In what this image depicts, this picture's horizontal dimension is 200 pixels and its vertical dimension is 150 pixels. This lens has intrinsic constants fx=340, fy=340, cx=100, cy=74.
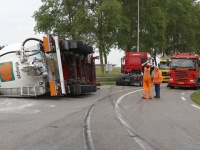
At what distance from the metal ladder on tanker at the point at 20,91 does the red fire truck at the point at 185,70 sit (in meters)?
11.8

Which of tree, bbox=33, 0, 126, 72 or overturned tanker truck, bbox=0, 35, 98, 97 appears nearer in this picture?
overturned tanker truck, bbox=0, 35, 98, 97

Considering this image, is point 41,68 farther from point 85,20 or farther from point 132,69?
point 85,20

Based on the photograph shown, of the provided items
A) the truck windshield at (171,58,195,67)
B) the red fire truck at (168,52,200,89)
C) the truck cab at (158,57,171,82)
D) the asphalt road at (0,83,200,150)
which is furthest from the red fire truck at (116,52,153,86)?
the asphalt road at (0,83,200,150)

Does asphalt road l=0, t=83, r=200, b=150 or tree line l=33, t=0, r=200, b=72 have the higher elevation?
tree line l=33, t=0, r=200, b=72

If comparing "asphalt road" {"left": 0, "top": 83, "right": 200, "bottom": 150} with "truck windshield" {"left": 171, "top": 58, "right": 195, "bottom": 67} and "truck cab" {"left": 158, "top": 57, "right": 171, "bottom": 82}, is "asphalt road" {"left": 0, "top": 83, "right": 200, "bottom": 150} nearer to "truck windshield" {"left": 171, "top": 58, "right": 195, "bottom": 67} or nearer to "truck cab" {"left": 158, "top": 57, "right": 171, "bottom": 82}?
"truck windshield" {"left": 171, "top": 58, "right": 195, "bottom": 67}

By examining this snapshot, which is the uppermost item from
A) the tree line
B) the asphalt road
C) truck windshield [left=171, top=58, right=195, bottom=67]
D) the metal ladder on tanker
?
the tree line

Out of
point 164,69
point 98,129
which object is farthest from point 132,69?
point 98,129

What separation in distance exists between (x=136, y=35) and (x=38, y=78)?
1105 inches

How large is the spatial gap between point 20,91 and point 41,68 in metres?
1.43

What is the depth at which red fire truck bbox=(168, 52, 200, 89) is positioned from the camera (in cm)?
2252

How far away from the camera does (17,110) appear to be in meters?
10.5

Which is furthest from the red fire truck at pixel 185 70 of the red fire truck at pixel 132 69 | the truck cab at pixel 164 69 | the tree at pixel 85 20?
the tree at pixel 85 20

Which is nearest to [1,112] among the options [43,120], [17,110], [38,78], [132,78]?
[17,110]

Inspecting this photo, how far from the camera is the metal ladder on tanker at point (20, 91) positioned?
13.9 m
